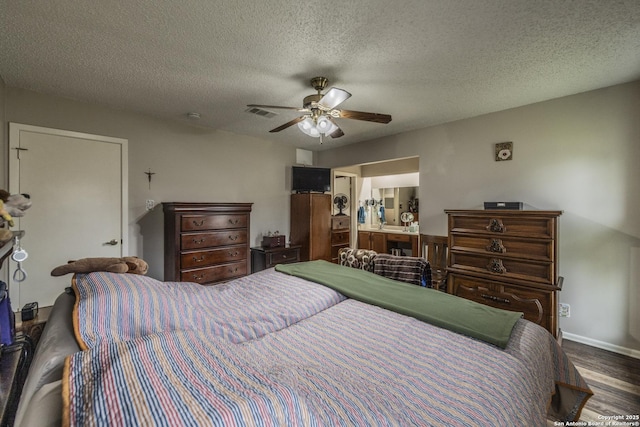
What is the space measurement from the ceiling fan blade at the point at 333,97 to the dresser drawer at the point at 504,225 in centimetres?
183

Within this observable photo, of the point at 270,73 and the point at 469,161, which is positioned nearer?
the point at 270,73

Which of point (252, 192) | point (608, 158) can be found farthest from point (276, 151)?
point (608, 158)

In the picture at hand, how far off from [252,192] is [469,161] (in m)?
3.19

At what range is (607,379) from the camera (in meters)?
2.06

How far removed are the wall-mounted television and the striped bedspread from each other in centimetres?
330

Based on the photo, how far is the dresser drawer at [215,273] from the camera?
9.96ft

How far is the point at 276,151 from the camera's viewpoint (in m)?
4.57

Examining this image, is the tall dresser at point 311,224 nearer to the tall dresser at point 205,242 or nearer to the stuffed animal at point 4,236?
the tall dresser at point 205,242

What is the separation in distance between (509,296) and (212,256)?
10.7 feet

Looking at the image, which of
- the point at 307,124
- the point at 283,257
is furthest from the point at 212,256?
the point at 307,124

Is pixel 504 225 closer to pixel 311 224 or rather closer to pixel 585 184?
pixel 585 184

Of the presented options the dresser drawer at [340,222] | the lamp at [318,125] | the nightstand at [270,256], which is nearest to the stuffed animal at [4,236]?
the lamp at [318,125]

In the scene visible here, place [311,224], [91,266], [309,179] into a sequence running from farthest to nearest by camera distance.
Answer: [309,179] → [311,224] → [91,266]

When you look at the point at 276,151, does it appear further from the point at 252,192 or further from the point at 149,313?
the point at 149,313
